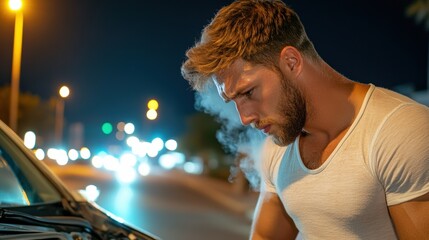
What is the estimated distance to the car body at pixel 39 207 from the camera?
260cm

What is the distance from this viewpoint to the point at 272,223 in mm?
2627

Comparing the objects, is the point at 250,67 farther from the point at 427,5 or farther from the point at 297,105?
the point at 427,5

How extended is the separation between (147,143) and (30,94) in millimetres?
7302

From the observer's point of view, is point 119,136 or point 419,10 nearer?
point 419,10

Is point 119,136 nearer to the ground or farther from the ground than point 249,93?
farther from the ground

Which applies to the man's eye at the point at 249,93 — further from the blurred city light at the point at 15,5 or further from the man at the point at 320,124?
the blurred city light at the point at 15,5

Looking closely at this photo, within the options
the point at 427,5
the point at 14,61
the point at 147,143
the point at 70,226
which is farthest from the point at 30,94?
the point at 70,226

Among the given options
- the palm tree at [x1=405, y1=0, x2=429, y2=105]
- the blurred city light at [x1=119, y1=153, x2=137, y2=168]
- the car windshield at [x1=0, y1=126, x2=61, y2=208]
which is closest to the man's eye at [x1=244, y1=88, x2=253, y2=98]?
the car windshield at [x1=0, y1=126, x2=61, y2=208]

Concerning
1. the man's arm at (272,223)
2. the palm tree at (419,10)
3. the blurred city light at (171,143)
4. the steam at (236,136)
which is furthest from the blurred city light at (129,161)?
the man's arm at (272,223)

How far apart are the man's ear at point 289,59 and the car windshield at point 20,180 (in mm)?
1372

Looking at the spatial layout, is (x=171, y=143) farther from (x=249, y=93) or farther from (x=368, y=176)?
(x=368, y=176)

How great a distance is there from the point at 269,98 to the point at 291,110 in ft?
0.24

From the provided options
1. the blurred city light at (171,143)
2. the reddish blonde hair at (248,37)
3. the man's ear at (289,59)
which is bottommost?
the man's ear at (289,59)

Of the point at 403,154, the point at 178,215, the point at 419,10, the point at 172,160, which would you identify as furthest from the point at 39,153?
the point at 172,160
